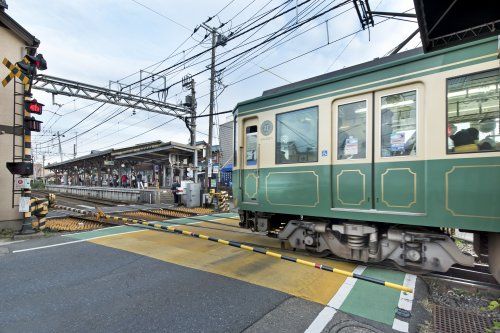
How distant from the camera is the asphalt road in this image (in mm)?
3197

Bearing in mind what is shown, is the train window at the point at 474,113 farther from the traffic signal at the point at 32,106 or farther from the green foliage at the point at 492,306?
the traffic signal at the point at 32,106

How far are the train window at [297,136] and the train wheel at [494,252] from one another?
2.76 m

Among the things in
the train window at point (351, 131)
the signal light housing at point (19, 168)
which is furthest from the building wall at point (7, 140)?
the train window at point (351, 131)

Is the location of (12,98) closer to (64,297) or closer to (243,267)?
(64,297)

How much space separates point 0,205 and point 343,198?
29.8ft

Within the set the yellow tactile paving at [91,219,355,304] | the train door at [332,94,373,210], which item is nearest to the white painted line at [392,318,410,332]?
the yellow tactile paving at [91,219,355,304]

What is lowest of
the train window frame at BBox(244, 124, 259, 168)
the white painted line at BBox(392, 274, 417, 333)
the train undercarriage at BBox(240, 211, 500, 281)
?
the white painted line at BBox(392, 274, 417, 333)

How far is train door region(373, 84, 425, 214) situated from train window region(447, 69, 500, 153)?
0.39 metres

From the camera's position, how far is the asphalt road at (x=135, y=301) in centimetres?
320

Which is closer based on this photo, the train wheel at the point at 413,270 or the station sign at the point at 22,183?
the train wheel at the point at 413,270

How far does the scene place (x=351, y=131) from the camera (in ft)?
16.6

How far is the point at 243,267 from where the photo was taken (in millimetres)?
5160

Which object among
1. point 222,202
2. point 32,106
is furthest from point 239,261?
point 222,202

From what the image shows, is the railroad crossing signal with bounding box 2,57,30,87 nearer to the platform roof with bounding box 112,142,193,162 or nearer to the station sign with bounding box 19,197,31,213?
the station sign with bounding box 19,197,31,213
